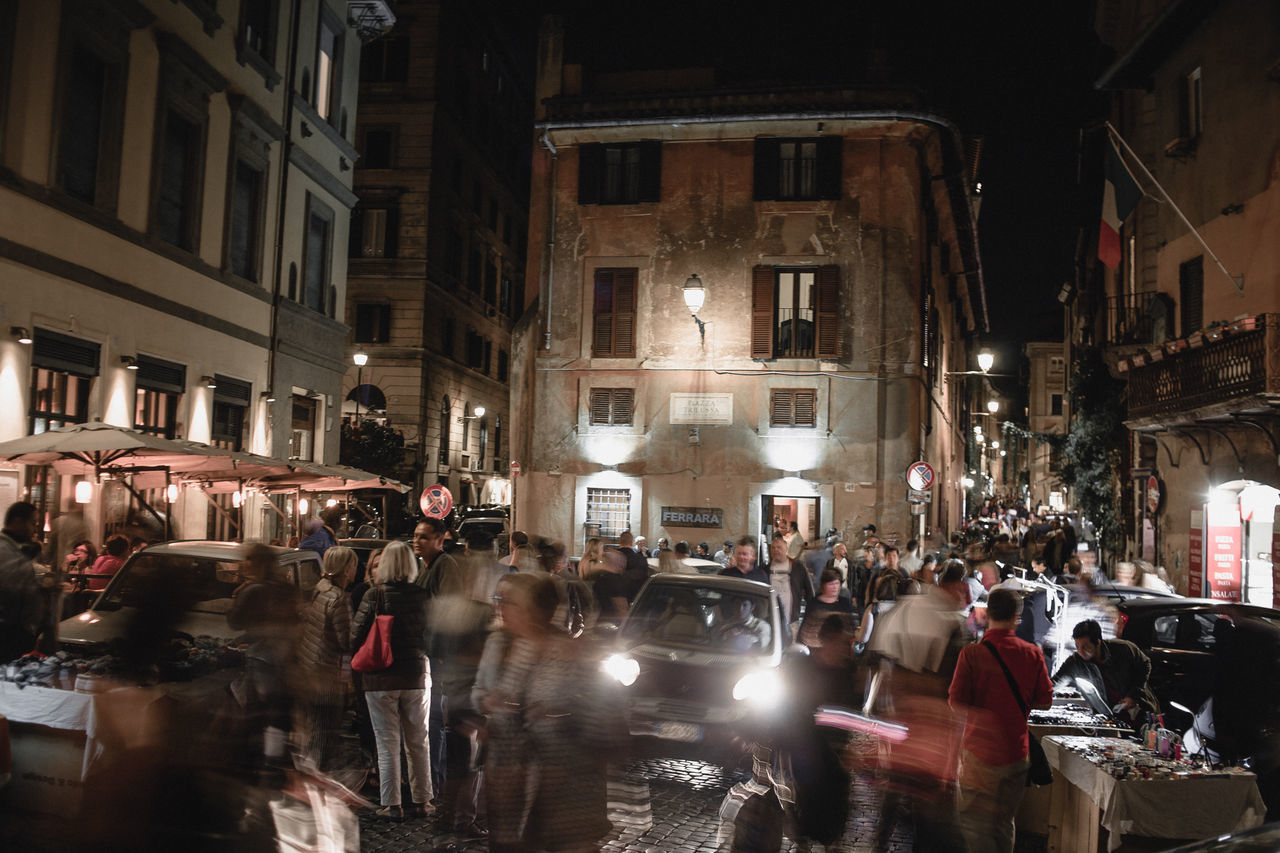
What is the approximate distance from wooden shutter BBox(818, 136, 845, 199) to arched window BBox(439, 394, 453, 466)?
21823mm

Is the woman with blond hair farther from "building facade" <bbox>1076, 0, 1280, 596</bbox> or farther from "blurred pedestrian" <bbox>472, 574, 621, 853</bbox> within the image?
"building facade" <bbox>1076, 0, 1280, 596</bbox>

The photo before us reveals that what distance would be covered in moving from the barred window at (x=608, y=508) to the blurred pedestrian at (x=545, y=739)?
22576 mm

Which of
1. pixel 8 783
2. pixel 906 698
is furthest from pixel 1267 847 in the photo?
pixel 8 783

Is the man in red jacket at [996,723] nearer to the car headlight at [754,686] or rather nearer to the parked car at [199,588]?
the car headlight at [754,686]

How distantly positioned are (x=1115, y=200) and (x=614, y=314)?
525 inches

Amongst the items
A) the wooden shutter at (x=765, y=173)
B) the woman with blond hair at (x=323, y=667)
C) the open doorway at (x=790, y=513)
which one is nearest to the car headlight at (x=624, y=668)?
the woman with blond hair at (x=323, y=667)

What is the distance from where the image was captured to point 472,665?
757cm

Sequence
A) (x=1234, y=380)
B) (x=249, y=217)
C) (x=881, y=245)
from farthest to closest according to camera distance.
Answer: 1. (x=881, y=245)
2. (x=249, y=217)
3. (x=1234, y=380)

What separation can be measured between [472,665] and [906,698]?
3289 millimetres

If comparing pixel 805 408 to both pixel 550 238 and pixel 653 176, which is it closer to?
pixel 653 176

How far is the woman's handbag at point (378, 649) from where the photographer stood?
7.12m

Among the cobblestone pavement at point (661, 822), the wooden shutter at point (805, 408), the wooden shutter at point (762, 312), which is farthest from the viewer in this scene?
the wooden shutter at point (762, 312)

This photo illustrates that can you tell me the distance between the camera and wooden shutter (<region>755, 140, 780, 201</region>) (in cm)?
2745

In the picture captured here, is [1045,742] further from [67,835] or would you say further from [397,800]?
[67,835]
